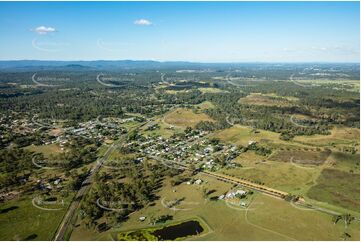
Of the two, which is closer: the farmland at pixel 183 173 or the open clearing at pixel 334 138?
the farmland at pixel 183 173

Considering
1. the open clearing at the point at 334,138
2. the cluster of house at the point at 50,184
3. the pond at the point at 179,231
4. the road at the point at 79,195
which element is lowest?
the open clearing at the point at 334,138

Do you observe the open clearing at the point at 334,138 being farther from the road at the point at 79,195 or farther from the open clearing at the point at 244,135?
the road at the point at 79,195

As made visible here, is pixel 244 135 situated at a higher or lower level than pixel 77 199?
lower

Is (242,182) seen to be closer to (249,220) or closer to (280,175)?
(280,175)

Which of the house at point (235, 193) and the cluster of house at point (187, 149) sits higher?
the house at point (235, 193)

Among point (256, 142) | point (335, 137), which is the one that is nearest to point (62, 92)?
point (256, 142)

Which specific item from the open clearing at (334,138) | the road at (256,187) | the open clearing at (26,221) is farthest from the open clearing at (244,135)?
the open clearing at (26,221)

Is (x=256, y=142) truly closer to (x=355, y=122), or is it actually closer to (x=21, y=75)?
(x=355, y=122)

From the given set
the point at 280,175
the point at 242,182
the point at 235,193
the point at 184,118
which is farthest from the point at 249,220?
the point at 184,118

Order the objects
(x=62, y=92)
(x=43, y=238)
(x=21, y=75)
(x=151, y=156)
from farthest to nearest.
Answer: (x=21, y=75) < (x=62, y=92) < (x=151, y=156) < (x=43, y=238)
